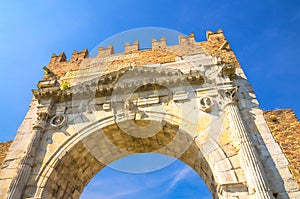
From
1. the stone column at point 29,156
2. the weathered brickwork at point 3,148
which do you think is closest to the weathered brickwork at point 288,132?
the stone column at point 29,156

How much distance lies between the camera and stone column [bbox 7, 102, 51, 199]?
5927mm

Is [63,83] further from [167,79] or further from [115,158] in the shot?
[167,79]

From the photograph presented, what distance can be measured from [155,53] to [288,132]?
246 inches

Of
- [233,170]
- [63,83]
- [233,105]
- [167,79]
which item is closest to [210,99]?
[233,105]

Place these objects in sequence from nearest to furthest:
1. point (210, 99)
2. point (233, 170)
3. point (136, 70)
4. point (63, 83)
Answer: point (233, 170)
point (210, 99)
point (136, 70)
point (63, 83)

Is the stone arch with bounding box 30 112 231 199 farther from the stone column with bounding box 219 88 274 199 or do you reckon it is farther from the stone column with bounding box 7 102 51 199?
the stone column with bounding box 219 88 274 199

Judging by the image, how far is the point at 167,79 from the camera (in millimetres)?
7824

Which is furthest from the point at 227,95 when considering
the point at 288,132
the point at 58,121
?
the point at 58,121

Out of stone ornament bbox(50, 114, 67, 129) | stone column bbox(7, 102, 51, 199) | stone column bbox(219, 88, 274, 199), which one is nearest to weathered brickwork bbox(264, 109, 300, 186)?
stone column bbox(219, 88, 274, 199)

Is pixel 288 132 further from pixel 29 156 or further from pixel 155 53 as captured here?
pixel 29 156

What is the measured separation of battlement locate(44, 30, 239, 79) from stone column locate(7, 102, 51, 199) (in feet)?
10.2

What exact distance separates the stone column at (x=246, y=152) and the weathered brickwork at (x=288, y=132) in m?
0.95

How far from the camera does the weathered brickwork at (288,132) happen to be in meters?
5.78

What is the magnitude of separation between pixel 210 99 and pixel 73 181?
17.5 ft
